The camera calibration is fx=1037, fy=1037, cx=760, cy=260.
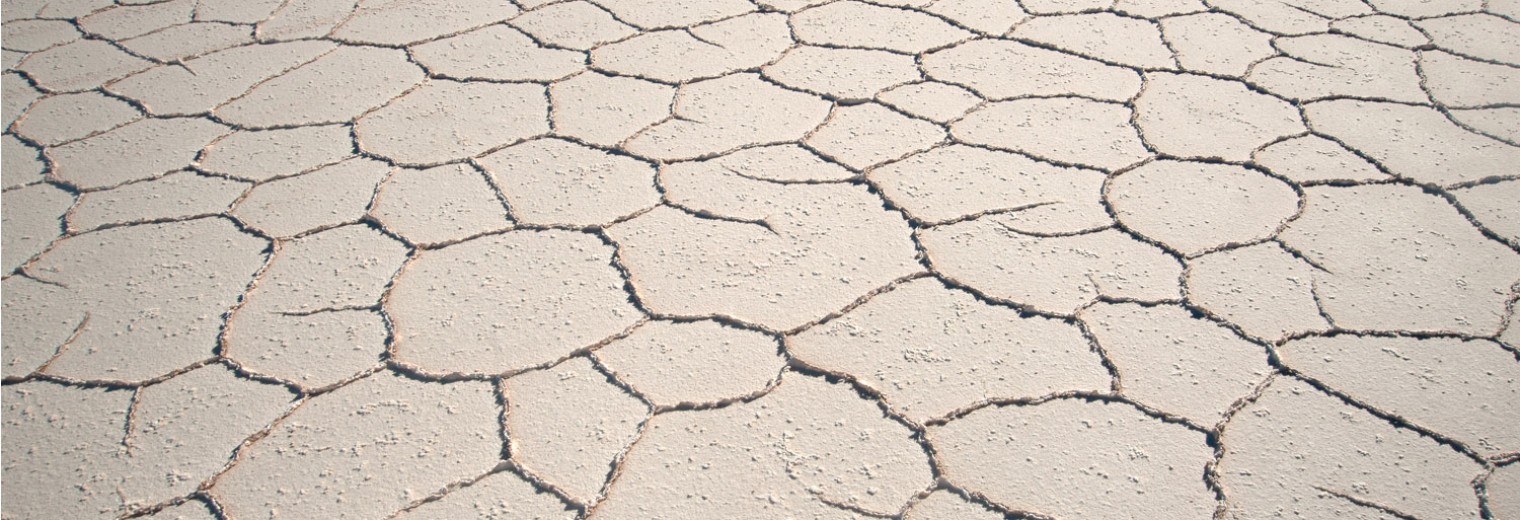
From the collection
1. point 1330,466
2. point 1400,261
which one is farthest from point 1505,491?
point 1400,261

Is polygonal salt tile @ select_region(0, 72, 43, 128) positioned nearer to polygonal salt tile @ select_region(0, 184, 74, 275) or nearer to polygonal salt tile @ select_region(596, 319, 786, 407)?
polygonal salt tile @ select_region(0, 184, 74, 275)

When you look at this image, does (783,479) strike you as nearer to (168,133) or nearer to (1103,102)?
(1103,102)

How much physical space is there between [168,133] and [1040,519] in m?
1.85

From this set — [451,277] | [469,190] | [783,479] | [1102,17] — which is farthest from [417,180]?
[1102,17]

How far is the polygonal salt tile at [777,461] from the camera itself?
125 cm

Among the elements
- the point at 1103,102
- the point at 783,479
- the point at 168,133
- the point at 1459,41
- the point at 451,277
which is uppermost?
the point at 1459,41

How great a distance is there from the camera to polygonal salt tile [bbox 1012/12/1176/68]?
89.8 inches

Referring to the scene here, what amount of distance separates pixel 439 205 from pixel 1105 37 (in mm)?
1520

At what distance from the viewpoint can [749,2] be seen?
2617 millimetres

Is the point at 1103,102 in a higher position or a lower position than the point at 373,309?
higher

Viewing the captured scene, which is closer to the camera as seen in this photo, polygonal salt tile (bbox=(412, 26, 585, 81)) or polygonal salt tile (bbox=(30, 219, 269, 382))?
polygonal salt tile (bbox=(30, 219, 269, 382))

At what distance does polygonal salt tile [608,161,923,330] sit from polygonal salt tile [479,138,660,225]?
55mm

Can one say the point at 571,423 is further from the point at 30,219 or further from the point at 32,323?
the point at 30,219

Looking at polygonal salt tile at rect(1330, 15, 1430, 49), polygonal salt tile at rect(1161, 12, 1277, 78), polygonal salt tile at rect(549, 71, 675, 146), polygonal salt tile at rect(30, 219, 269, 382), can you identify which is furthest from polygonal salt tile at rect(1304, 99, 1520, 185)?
polygonal salt tile at rect(30, 219, 269, 382)
